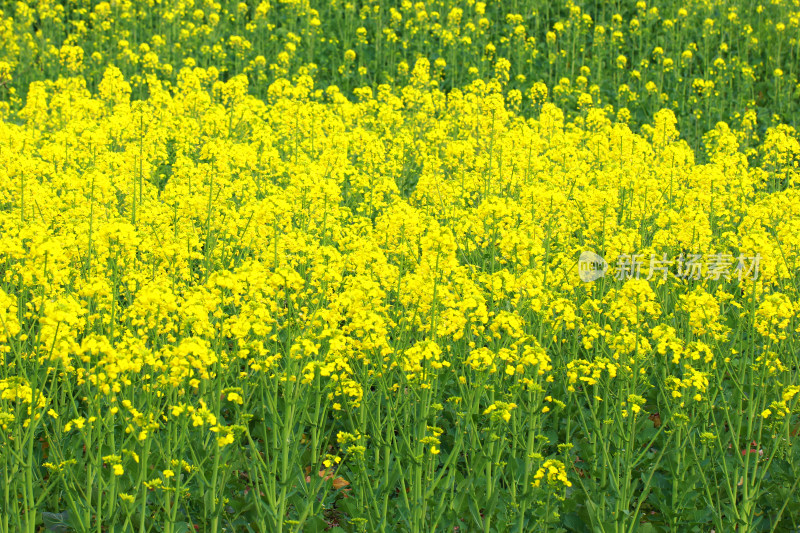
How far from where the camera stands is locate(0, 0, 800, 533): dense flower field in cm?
403

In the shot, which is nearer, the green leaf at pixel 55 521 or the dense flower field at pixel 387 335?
the dense flower field at pixel 387 335

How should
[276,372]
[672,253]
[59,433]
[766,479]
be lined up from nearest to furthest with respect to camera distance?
1. [276,372]
2. [59,433]
3. [766,479]
4. [672,253]

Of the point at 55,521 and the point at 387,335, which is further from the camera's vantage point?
the point at 387,335

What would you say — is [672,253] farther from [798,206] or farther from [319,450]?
[319,450]

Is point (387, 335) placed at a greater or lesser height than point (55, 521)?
greater

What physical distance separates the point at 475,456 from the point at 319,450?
1.02 metres

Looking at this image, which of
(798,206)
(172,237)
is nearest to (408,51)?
(798,206)

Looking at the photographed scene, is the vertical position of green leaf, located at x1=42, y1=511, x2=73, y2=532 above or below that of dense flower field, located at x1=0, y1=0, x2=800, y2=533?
below

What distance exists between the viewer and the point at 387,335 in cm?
526

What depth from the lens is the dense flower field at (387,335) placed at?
4.03 metres

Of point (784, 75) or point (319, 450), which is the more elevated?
point (784, 75)

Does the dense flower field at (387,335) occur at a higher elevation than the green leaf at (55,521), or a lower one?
higher

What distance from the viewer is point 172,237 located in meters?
5.50

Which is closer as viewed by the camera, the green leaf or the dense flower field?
the dense flower field
